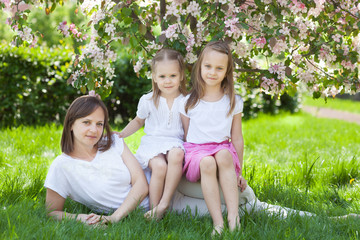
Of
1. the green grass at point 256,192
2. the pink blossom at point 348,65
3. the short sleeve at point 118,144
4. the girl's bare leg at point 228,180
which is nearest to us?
the green grass at point 256,192

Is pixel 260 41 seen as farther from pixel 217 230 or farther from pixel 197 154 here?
pixel 217 230

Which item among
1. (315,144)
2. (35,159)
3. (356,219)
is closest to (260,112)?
(315,144)

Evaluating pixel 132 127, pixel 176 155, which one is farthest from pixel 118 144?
pixel 176 155

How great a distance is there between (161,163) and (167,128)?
0.32m

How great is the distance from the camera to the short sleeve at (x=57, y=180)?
2766 millimetres

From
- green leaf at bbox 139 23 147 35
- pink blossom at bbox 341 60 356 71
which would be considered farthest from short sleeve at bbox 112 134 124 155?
pink blossom at bbox 341 60 356 71

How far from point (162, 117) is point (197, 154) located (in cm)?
45

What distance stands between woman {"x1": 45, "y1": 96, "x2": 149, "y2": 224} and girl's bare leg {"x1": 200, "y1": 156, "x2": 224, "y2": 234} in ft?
1.38

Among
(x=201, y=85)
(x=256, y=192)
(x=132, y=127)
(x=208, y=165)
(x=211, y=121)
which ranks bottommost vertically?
(x=256, y=192)

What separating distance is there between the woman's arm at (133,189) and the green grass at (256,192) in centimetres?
6

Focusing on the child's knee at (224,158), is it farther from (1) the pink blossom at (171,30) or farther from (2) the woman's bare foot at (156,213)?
(1) the pink blossom at (171,30)

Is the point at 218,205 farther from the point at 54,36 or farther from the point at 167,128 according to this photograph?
the point at 54,36

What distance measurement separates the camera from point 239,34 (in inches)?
113

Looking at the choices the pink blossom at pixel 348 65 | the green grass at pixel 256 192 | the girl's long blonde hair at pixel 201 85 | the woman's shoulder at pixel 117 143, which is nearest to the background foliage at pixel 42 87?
the green grass at pixel 256 192
